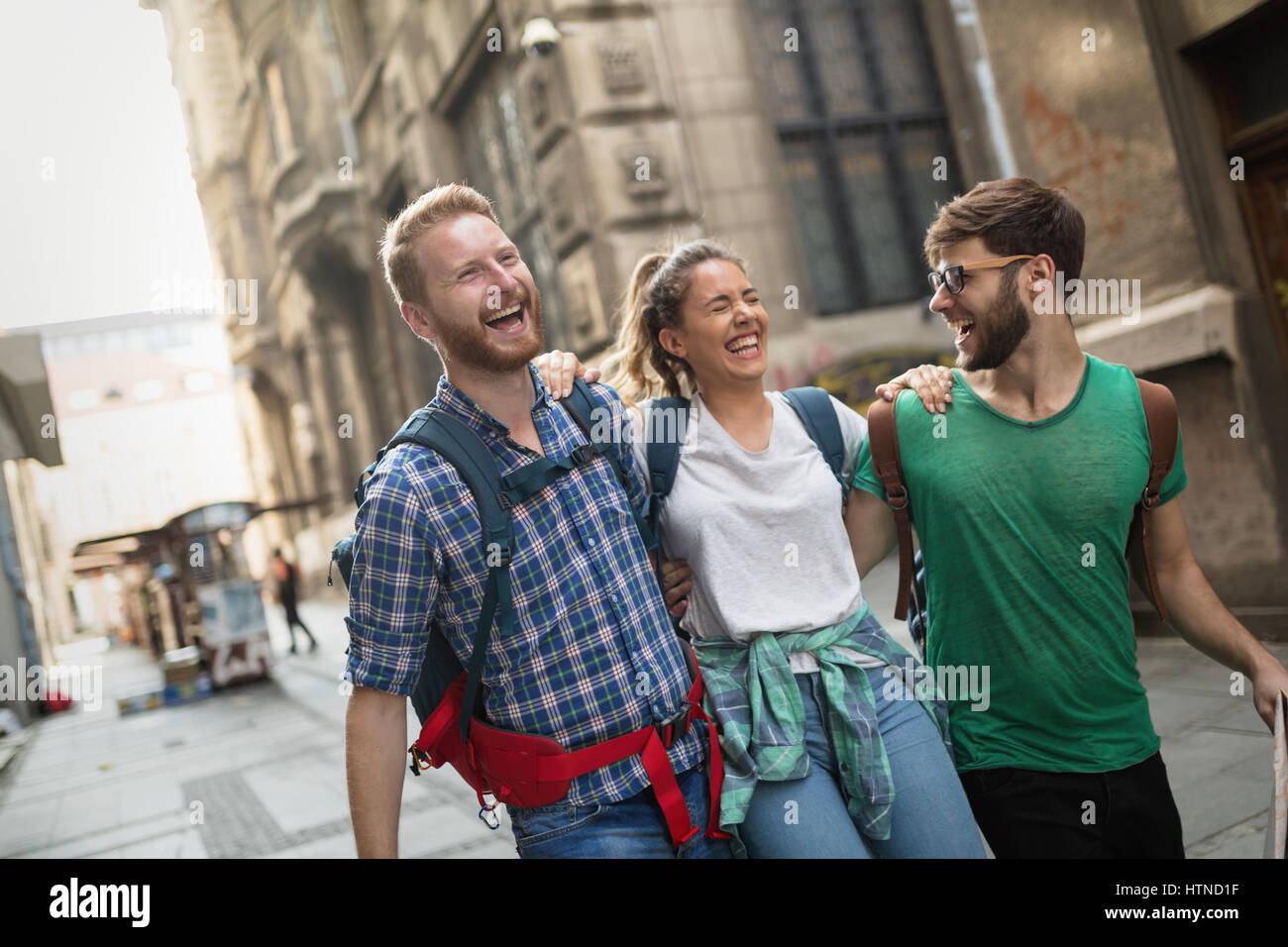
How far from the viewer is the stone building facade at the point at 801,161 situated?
5.53m

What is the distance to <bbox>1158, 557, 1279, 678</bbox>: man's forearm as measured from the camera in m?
2.24

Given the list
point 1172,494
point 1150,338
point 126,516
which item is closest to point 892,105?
point 1150,338

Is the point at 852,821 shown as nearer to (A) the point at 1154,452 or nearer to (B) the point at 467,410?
(A) the point at 1154,452

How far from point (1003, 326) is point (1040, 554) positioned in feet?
1.70

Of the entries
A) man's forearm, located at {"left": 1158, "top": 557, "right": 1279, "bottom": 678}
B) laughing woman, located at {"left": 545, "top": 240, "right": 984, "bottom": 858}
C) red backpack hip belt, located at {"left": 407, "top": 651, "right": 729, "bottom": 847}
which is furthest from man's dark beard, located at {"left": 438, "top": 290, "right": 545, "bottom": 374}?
man's forearm, located at {"left": 1158, "top": 557, "right": 1279, "bottom": 678}

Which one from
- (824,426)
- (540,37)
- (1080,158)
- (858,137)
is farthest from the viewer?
(858,137)

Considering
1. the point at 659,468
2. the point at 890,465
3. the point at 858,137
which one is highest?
the point at 858,137

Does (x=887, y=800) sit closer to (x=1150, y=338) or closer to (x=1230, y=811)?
(x=1230, y=811)

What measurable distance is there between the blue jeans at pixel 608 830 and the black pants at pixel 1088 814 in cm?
67

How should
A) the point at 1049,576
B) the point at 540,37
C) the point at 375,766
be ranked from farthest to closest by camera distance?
the point at 540,37 < the point at 1049,576 < the point at 375,766

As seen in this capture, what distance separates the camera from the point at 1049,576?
227 centimetres

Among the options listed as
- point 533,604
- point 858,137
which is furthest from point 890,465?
point 858,137

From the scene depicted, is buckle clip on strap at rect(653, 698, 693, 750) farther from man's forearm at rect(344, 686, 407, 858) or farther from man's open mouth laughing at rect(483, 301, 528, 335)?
man's open mouth laughing at rect(483, 301, 528, 335)

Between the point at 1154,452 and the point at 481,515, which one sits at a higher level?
the point at 481,515
